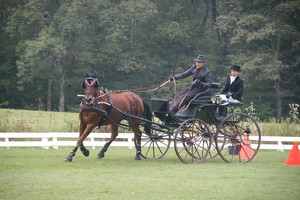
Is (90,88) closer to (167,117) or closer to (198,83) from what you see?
(167,117)

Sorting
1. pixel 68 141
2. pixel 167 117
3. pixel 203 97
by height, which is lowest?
pixel 68 141

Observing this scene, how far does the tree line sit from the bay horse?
985 inches

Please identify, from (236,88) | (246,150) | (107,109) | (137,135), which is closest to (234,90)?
(236,88)

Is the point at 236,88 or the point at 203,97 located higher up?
the point at 236,88

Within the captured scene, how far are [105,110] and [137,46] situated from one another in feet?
107

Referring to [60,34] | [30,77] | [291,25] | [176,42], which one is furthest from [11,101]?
[291,25]

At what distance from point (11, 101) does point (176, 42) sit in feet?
45.6

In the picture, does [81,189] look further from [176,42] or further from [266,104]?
[176,42]

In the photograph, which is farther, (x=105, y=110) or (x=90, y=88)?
(x=105, y=110)

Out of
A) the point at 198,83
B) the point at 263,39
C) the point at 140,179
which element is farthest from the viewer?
the point at 263,39

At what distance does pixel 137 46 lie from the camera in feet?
150

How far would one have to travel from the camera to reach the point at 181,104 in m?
13.4

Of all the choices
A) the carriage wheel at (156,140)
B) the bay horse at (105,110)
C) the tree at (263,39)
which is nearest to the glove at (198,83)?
the carriage wheel at (156,140)

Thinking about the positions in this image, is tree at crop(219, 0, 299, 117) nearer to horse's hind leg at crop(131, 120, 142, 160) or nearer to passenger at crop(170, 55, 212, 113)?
horse's hind leg at crop(131, 120, 142, 160)
